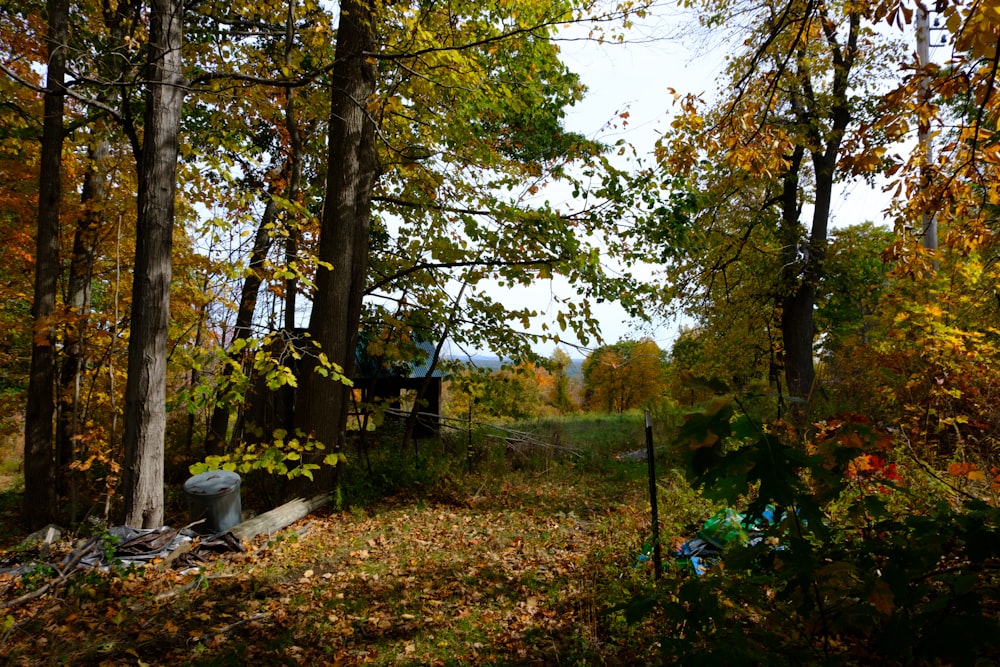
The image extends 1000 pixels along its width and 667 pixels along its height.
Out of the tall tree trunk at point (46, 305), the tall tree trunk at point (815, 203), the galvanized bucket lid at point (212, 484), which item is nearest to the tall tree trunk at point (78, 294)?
the tall tree trunk at point (46, 305)

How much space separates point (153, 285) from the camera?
5504mm

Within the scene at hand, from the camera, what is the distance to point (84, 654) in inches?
128

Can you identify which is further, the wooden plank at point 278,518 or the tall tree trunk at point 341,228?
the tall tree trunk at point 341,228

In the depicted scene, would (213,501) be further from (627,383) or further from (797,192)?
(627,383)

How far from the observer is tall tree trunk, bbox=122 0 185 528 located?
543 cm

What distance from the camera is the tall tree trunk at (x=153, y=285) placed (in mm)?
5434

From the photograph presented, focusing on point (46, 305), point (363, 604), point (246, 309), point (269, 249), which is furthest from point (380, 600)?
point (46, 305)

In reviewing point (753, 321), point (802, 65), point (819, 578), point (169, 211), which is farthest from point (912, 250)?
point (753, 321)

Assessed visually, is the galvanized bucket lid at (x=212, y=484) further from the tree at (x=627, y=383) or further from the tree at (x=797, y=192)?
the tree at (x=627, y=383)

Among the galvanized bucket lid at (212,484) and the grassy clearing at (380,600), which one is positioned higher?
the galvanized bucket lid at (212,484)

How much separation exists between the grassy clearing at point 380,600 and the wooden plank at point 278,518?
0.16 metres

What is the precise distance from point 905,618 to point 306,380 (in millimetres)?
6359

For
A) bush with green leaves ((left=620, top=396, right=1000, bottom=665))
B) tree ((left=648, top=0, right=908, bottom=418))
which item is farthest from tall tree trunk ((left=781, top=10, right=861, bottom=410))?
bush with green leaves ((left=620, top=396, right=1000, bottom=665))

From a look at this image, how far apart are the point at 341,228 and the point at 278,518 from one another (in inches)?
143
